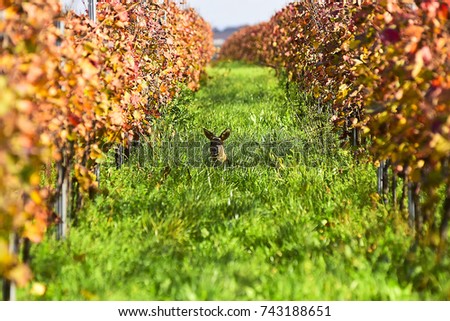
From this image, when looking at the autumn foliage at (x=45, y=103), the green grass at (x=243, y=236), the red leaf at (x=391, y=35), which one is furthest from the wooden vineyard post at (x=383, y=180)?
the autumn foliage at (x=45, y=103)

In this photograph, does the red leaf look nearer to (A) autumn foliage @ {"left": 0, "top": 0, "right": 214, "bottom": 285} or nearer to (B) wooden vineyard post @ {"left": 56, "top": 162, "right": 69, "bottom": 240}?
(A) autumn foliage @ {"left": 0, "top": 0, "right": 214, "bottom": 285}

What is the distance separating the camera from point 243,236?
4.45 meters

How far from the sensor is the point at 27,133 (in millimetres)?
2441

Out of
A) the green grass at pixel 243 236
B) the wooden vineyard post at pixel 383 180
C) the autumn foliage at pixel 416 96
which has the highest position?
the autumn foliage at pixel 416 96

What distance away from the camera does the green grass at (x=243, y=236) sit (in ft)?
11.2

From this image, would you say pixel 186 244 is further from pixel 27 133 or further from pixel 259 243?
pixel 27 133

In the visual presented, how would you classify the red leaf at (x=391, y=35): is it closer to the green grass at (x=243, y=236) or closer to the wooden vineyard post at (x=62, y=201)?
the green grass at (x=243, y=236)

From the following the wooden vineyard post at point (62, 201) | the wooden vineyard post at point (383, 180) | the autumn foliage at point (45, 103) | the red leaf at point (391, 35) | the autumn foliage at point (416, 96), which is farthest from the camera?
the wooden vineyard post at point (383, 180)

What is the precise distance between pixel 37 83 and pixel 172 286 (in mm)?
1394

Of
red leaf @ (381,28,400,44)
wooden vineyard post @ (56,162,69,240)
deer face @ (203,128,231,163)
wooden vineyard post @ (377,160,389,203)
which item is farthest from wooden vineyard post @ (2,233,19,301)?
deer face @ (203,128,231,163)

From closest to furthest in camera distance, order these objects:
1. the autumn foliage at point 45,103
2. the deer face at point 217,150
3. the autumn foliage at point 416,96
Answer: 1. the autumn foliage at point 45,103
2. the autumn foliage at point 416,96
3. the deer face at point 217,150

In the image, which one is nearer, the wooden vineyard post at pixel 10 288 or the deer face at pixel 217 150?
the wooden vineyard post at pixel 10 288

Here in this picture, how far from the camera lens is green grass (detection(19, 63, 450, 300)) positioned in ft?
11.2
